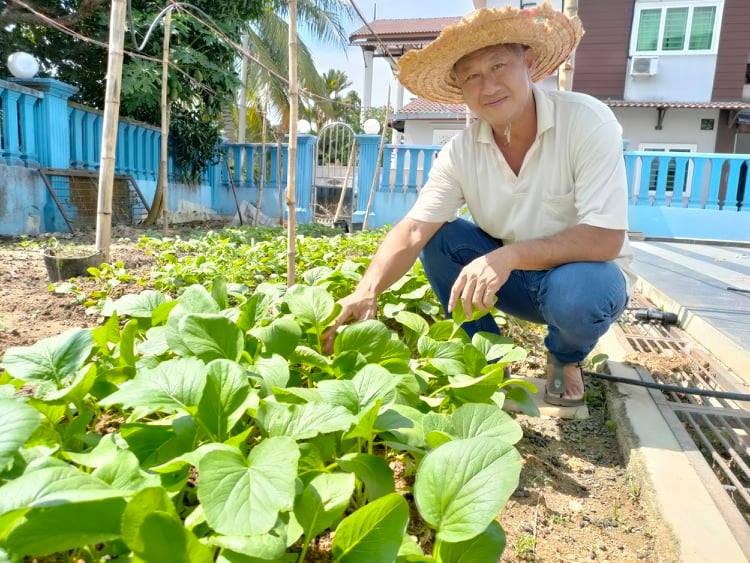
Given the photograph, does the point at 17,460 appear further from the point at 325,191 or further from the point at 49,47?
the point at 325,191

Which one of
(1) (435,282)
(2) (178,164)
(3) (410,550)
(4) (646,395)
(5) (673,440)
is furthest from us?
(2) (178,164)

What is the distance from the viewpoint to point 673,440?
4.94 ft

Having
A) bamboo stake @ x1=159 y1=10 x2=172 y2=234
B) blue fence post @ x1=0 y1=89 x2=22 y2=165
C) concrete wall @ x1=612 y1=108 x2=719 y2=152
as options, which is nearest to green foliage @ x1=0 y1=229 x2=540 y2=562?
bamboo stake @ x1=159 y1=10 x2=172 y2=234

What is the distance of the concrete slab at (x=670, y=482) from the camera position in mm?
1050

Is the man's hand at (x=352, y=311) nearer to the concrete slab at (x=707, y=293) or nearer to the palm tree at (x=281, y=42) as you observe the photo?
the concrete slab at (x=707, y=293)

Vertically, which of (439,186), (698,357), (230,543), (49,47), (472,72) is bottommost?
(698,357)

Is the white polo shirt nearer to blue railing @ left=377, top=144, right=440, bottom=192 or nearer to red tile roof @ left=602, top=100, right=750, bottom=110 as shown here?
blue railing @ left=377, top=144, right=440, bottom=192

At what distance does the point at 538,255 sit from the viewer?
5.55 ft

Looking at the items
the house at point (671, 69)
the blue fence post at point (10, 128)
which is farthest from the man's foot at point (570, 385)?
the house at point (671, 69)

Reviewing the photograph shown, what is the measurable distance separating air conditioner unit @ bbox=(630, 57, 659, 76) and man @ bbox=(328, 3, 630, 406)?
11393mm

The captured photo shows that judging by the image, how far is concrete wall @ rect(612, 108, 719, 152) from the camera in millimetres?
12023

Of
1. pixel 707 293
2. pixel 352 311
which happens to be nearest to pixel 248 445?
pixel 352 311

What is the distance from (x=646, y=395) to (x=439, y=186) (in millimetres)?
973

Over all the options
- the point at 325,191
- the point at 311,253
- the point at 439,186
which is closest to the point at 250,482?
the point at 439,186
